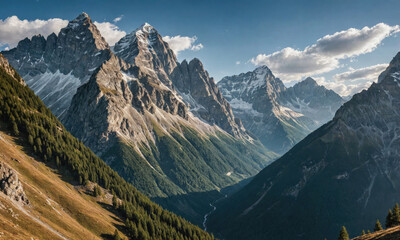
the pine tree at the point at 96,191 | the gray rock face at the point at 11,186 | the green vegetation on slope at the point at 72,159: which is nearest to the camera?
the gray rock face at the point at 11,186

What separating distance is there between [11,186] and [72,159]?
168 ft

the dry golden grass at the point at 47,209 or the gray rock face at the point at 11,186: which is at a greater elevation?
the gray rock face at the point at 11,186

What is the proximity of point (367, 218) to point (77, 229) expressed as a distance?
196037 mm

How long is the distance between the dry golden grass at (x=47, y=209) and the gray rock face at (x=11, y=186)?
273 cm

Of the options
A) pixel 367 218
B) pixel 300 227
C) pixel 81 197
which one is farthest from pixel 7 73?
pixel 367 218

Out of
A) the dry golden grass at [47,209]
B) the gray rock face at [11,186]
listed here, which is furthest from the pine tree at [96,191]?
the gray rock face at [11,186]

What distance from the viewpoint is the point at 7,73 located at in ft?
471

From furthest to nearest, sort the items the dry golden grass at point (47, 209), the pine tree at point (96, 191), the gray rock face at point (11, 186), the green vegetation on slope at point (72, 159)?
1. the pine tree at point (96, 191)
2. the green vegetation on slope at point (72, 159)
3. the gray rock face at point (11, 186)
4. the dry golden grass at point (47, 209)

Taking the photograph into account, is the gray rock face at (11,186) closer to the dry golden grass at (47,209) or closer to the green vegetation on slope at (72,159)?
the dry golden grass at (47,209)

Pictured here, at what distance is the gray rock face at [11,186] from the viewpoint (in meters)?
75.4

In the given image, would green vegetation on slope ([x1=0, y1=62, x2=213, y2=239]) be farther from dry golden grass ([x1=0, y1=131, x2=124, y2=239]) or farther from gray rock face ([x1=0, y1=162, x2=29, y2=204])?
gray rock face ([x1=0, y1=162, x2=29, y2=204])

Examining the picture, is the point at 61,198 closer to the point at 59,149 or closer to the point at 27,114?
the point at 59,149

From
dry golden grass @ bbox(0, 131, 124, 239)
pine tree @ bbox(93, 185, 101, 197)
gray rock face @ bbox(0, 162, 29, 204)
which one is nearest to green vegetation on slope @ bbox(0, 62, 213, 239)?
pine tree @ bbox(93, 185, 101, 197)

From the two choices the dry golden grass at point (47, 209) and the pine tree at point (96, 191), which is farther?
the pine tree at point (96, 191)
